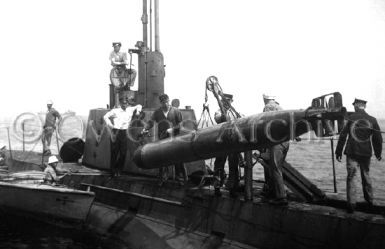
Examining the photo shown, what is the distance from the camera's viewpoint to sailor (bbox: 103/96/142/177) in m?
11.3

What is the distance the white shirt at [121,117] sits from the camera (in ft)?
37.0

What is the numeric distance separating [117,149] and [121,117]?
36.2 inches

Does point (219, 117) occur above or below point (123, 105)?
below

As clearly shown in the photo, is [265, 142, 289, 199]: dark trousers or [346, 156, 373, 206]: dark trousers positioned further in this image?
[265, 142, 289, 199]: dark trousers

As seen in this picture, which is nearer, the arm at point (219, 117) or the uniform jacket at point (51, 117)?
the arm at point (219, 117)

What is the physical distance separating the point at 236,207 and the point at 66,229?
521 cm

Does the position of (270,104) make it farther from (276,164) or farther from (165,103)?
(165,103)

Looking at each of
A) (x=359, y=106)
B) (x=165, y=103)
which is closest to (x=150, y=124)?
(x=165, y=103)

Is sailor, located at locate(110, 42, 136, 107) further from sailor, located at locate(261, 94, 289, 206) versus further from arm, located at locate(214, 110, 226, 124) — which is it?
sailor, located at locate(261, 94, 289, 206)

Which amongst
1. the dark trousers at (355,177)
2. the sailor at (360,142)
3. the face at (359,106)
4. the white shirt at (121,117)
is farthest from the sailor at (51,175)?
the face at (359,106)

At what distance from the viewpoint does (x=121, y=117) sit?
1128cm

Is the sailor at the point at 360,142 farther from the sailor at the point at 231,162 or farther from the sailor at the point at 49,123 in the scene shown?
the sailor at the point at 49,123

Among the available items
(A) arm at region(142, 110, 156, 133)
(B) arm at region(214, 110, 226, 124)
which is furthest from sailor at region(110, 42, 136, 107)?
(B) arm at region(214, 110, 226, 124)

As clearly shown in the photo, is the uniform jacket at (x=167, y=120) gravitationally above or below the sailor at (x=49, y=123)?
below
